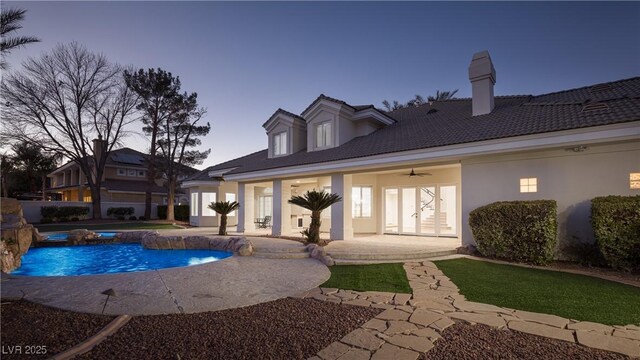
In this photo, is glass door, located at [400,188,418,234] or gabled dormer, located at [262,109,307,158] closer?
glass door, located at [400,188,418,234]

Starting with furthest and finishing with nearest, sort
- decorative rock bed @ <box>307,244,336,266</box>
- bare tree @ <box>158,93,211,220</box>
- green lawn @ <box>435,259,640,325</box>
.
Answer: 1. bare tree @ <box>158,93,211,220</box>
2. decorative rock bed @ <box>307,244,336,266</box>
3. green lawn @ <box>435,259,640,325</box>

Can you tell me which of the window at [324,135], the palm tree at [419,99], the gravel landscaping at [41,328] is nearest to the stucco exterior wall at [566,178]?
the window at [324,135]

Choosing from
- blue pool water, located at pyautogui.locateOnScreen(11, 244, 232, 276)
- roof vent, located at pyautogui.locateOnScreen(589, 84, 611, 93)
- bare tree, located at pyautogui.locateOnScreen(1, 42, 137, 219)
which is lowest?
blue pool water, located at pyautogui.locateOnScreen(11, 244, 232, 276)

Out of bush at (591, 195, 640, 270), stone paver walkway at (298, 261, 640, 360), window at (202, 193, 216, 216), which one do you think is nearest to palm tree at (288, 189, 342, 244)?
stone paver walkway at (298, 261, 640, 360)

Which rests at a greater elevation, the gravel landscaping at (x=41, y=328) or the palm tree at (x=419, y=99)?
the palm tree at (x=419, y=99)

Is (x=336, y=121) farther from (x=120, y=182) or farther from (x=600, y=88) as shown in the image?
(x=120, y=182)

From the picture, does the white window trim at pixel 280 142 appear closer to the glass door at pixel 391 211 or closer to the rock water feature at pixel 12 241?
the glass door at pixel 391 211

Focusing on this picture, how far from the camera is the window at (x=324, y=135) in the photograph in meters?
15.5

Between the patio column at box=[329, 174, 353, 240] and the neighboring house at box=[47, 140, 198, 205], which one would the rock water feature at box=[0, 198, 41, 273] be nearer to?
the patio column at box=[329, 174, 353, 240]

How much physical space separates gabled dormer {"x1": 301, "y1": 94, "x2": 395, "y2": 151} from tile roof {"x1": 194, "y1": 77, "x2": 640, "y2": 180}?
0.45 m

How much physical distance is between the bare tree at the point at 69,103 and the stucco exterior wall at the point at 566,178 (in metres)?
28.6

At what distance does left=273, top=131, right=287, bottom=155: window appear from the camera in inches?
694

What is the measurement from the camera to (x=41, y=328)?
3.88 metres

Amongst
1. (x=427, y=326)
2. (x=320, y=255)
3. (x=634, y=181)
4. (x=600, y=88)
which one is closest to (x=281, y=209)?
(x=320, y=255)
